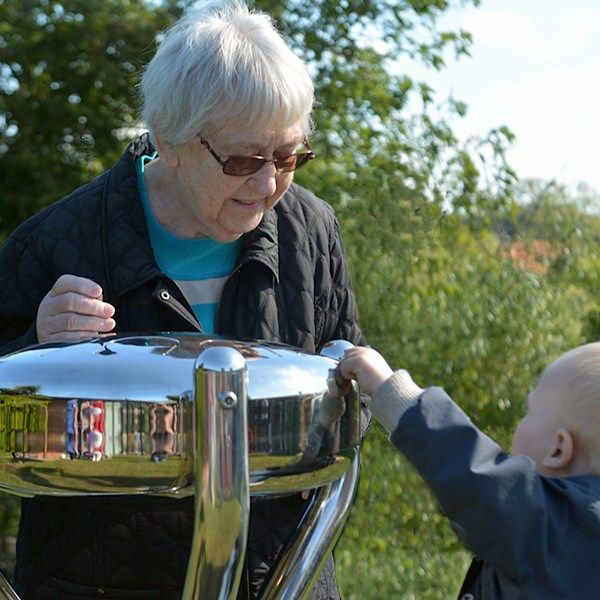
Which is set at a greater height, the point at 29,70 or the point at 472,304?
the point at 29,70

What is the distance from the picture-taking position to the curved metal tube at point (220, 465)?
1.43 m

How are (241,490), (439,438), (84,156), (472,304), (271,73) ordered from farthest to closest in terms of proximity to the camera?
(84,156) → (472,304) → (271,73) → (439,438) → (241,490)

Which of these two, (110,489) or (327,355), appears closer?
(110,489)

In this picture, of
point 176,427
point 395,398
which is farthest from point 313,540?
point 176,427

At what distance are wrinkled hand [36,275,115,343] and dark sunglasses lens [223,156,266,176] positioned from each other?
1.38ft

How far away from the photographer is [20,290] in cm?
223

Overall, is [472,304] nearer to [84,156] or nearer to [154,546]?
[84,156]

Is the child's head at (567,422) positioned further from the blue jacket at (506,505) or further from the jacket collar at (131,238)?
the jacket collar at (131,238)

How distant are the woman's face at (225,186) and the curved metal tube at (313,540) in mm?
647

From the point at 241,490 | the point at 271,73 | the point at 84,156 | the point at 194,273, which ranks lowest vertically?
the point at 84,156

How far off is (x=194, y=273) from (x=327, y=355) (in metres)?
0.60

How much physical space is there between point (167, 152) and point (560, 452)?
2.97 ft

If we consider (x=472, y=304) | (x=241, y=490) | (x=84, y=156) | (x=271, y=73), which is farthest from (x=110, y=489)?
(x=84, y=156)

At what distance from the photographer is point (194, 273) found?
227cm
